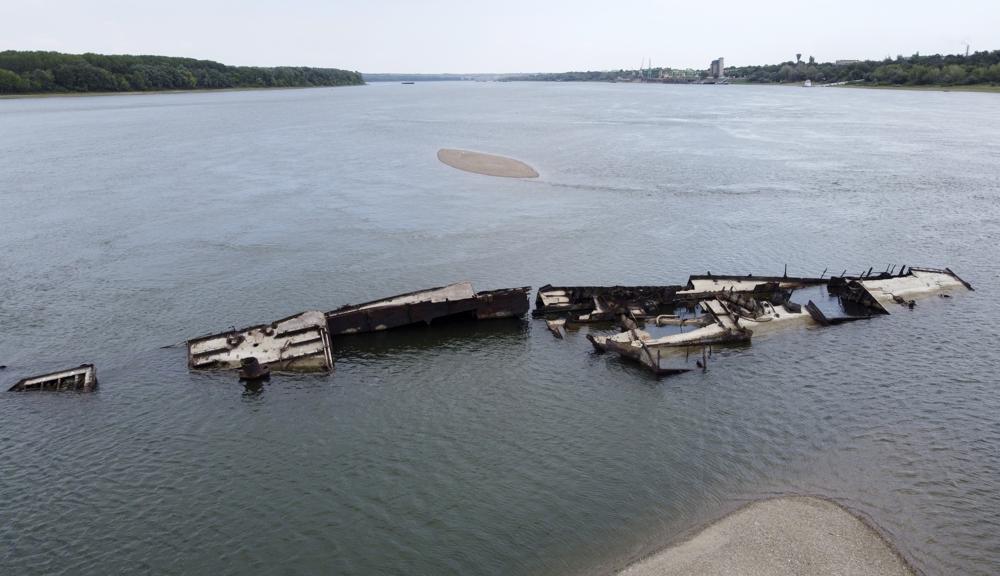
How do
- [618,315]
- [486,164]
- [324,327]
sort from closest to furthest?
[324,327]
[618,315]
[486,164]

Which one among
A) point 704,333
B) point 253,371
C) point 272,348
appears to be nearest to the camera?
point 253,371

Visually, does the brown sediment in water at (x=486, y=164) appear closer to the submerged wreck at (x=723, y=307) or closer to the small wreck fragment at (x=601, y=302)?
the small wreck fragment at (x=601, y=302)

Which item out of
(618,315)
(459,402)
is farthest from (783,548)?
(618,315)

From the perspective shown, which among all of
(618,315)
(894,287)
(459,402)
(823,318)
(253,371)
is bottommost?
(459,402)

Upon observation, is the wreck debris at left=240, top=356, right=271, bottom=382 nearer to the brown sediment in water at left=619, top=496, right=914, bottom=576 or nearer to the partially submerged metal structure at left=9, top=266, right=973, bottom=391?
the partially submerged metal structure at left=9, top=266, right=973, bottom=391

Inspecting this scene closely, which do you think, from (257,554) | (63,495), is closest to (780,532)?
(257,554)

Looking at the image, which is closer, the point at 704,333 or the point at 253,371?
the point at 253,371

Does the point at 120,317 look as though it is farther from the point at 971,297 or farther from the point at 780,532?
the point at 971,297

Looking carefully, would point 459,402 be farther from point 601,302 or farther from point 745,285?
point 745,285

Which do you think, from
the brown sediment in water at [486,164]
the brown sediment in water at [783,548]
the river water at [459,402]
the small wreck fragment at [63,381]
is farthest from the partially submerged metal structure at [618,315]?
the brown sediment in water at [486,164]
